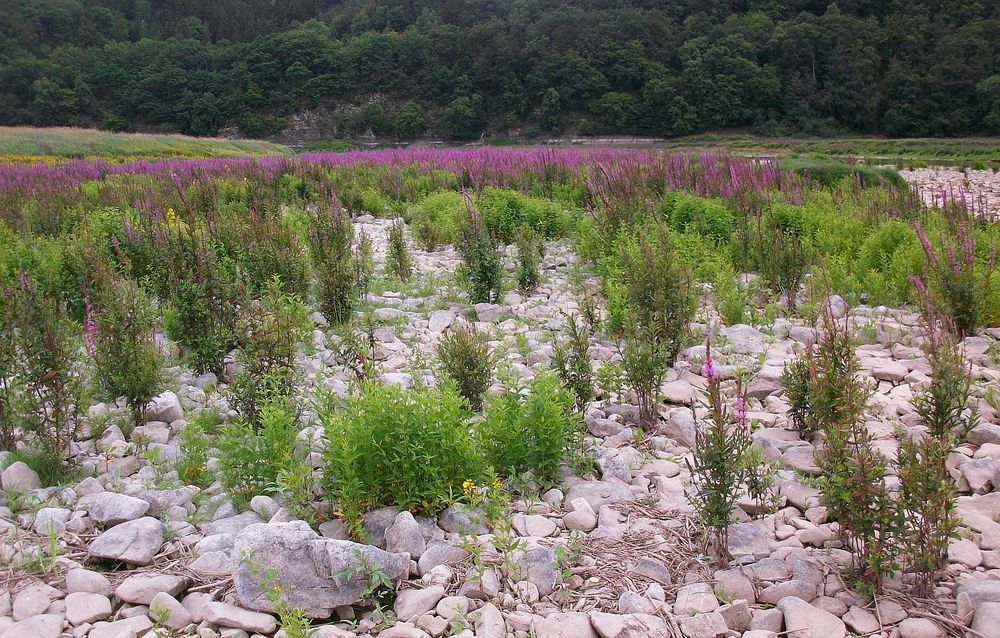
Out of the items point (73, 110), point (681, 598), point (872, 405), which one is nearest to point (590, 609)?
point (681, 598)

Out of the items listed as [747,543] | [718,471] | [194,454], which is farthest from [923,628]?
[194,454]

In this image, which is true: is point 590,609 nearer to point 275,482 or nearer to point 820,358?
point 275,482

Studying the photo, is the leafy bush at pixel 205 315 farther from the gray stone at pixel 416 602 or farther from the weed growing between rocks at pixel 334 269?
the gray stone at pixel 416 602

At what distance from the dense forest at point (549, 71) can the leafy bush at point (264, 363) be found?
6398 centimetres

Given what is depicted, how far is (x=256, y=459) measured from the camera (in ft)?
12.3

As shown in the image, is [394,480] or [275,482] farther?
[275,482]

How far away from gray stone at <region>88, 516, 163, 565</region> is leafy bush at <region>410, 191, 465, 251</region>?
6778 mm

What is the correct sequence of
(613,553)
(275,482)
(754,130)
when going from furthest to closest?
(754,130) → (275,482) → (613,553)

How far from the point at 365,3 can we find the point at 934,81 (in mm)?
82608

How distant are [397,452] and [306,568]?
716 mm

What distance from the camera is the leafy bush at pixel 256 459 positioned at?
3727 millimetres

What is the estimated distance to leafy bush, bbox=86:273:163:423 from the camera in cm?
471

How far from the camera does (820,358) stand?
14.0ft

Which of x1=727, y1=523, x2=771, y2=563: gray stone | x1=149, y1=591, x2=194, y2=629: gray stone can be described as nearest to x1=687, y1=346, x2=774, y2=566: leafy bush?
x1=727, y1=523, x2=771, y2=563: gray stone
